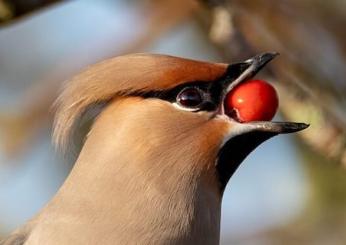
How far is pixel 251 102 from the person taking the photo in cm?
578

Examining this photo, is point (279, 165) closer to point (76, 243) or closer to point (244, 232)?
point (244, 232)

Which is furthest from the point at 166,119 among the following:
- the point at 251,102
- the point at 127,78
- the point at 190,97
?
the point at 251,102

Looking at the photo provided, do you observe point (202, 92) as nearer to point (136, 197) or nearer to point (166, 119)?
point (166, 119)

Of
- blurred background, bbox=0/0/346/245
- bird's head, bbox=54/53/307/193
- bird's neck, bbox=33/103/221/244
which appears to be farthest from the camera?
blurred background, bbox=0/0/346/245

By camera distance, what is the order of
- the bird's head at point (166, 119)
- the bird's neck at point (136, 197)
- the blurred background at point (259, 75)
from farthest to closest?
the blurred background at point (259, 75)
the bird's head at point (166, 119)
the bird's neck at point (136, 197)

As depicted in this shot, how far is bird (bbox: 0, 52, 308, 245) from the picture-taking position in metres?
5.67

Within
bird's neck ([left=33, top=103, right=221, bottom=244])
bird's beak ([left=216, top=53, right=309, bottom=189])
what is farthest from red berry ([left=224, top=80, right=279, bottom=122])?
bird's neck ([left=33, top=103, right=221, bottom=244])

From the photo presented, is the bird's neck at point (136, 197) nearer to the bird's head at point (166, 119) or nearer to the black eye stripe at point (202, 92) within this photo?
the bird's head at point (166, 119)

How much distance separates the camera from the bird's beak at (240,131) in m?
5.80

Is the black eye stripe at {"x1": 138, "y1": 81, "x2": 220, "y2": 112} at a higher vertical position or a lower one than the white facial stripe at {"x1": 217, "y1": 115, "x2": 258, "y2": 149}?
higher

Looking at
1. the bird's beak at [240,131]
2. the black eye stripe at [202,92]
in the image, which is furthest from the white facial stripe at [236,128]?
the black eye stripe at [202,92]

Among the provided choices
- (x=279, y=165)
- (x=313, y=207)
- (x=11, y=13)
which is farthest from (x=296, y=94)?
(x=279, y=165)

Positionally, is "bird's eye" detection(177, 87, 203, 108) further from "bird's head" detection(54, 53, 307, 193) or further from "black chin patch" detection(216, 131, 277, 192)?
"black chin patch" detection(216, 131, 277, 192)

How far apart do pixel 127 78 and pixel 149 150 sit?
0.29 metres
